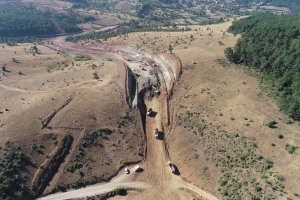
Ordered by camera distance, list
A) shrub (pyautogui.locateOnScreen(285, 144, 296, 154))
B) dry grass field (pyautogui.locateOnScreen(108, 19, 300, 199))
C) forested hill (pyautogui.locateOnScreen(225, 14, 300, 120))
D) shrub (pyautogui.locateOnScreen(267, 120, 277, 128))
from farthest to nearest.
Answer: forested hill (pyautogui.locateOnScreen(225, 14, 300, 120))
shrub (pyautogui.locateOnScreen(267, 120, 277, 128))
shrub (pyautogui.locateOnScreen(285, 144, 296, 154))
dry grass field (pyautogui.locateOnScreen(108, 19, 300, 199))

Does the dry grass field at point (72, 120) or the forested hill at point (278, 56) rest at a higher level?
the forested hill at point (278, 56)

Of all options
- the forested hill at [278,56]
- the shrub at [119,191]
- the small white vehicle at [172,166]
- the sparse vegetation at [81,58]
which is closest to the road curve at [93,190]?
the shrub at [119,191]

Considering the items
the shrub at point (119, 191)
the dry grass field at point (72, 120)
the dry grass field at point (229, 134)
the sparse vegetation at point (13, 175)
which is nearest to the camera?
the sparse vegetation at point (13, 175)

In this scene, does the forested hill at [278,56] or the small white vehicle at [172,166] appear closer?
the small white vehicle at [172,166]

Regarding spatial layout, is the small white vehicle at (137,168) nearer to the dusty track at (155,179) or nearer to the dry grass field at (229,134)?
the dusty track at (155,179)

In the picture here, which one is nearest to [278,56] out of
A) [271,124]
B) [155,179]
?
[271,124]

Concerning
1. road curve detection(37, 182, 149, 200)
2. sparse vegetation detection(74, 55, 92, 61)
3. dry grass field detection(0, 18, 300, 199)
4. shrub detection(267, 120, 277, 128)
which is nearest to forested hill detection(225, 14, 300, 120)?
dry grass field detection(0, 18, 300, 199)

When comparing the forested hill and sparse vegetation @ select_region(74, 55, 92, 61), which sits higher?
the forested hill

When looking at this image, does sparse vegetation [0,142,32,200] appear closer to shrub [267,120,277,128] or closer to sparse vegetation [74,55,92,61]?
shrub [267,120,277,128]

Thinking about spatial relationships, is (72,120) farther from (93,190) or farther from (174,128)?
(174,128)
